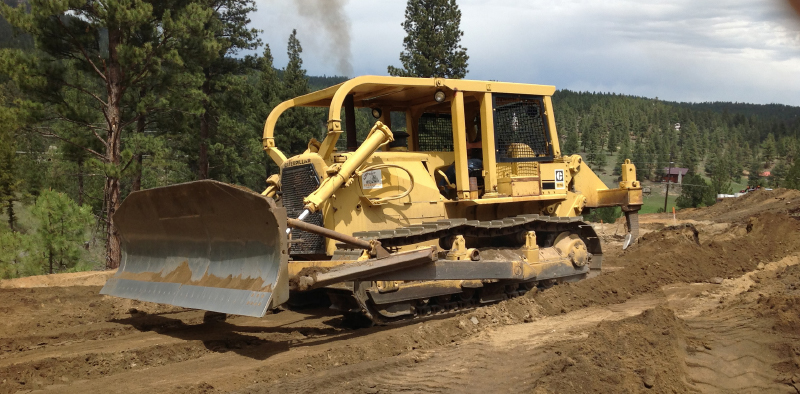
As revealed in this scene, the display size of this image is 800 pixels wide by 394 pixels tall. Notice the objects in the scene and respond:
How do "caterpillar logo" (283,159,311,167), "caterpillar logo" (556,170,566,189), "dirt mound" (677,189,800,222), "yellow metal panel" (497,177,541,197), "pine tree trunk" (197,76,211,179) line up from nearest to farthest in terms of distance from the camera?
"caterpillar logo" (283,159,311,167) < "yellow metal panel" (497,177,541,197) < "caterpillar logo" (556,170,566,189) < "pine tree trunk" (197,76,211,179) < "dirt mound" (677,189,800,222)

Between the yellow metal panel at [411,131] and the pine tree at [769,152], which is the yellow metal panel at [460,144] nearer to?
the yellow metal panel at [411,131]

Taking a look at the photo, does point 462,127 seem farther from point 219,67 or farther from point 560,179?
point 219,67

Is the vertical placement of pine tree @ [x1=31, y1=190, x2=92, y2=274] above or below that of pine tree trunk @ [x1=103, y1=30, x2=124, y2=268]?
below

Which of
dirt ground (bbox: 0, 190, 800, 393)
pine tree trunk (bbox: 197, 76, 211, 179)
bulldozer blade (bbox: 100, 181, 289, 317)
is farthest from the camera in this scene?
pine tree trunk (bbox: 197, 76, 211, 179)

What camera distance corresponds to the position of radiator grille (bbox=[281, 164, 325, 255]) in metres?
8.20

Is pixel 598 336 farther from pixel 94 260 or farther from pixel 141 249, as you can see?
pixel 94 260

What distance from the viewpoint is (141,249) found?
8.65 meters

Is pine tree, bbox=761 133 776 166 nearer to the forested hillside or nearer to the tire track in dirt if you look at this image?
the forested hillside

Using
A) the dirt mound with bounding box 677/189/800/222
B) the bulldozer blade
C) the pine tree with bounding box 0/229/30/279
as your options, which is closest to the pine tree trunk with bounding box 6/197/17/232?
the pine tree with bounding box 0/229/30/279

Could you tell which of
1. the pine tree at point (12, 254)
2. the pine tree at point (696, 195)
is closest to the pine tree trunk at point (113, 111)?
the pine tree at point (12, 254)

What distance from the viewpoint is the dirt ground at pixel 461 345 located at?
211 inches

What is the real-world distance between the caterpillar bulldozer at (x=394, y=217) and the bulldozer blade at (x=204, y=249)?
0.02 m

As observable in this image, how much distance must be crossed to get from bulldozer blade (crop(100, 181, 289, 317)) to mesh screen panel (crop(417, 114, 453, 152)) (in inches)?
150

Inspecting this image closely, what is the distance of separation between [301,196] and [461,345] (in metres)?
2.91
